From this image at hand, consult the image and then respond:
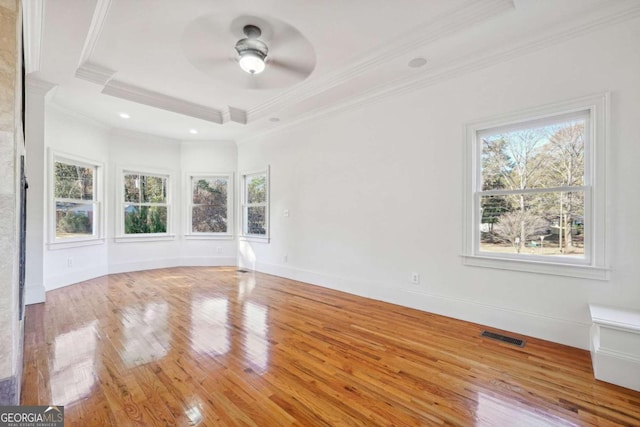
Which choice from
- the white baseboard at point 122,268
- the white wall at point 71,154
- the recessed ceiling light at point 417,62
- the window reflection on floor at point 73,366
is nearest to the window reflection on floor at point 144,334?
the window reflection on floor at point 73,366

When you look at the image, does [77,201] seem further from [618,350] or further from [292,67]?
[618,350]

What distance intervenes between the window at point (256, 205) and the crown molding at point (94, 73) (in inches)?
108

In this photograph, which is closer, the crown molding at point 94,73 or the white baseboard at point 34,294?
the crown molding at point 94,73

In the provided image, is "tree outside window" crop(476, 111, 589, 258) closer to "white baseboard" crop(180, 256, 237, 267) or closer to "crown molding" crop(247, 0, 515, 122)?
"crown molding" crop(247, 0, 515, 122)

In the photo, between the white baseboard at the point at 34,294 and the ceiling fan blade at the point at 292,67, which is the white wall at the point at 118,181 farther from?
the ceiling fan blade at the point at 292,67

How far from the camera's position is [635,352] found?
1.94 meters

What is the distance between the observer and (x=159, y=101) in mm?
4383

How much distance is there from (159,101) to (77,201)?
2.28 metres

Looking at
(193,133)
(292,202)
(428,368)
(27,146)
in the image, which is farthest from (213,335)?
(193,133)

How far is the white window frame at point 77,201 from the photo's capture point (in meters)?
4.41

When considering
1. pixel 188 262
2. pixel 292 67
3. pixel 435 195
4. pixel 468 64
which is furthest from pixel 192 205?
pixel 468 64

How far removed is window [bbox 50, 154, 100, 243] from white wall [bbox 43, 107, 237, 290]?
164 mm

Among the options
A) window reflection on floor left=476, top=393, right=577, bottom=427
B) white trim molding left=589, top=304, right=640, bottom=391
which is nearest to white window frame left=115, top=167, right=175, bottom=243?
window reflection on floor left=476, top=393, right=577, bottom=427

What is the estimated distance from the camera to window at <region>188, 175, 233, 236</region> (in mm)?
6484
